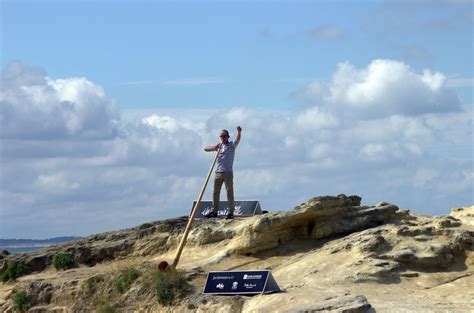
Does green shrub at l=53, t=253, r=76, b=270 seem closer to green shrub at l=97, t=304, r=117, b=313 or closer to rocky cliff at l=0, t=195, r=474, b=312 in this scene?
rocky cliff at l=0, t=195, r=474, b=312

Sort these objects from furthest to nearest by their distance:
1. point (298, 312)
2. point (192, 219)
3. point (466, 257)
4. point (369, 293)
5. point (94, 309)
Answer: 1. point (192, 219)
2. point (94, 309)
3. point (466, 257)
4. point (369, 293)
5. point (298, 312)

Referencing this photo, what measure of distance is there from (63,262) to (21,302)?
8.13 feet

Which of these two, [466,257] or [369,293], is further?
[466,257]

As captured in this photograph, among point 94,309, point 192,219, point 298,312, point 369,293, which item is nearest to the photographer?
point 298,312

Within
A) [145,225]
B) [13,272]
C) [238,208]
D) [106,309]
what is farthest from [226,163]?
[13,272]

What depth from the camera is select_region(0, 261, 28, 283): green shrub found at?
25609 millimetres

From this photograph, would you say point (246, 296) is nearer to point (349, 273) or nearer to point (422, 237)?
point (349, 273)

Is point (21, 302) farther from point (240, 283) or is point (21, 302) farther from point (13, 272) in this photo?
point (240, 283)

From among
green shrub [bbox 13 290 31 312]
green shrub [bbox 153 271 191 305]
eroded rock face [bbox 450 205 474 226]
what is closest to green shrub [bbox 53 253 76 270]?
green shrub [bbox 13 290 31 312]

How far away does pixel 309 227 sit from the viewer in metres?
22.9

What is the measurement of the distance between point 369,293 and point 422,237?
309 centimetres

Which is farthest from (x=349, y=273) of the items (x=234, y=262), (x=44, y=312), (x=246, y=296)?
(x=44, y=312)

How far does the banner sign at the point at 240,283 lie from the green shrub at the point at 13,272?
7972 mm

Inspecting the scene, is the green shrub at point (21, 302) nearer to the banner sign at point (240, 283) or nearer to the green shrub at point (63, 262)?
the green shrub at point (63, 262)
